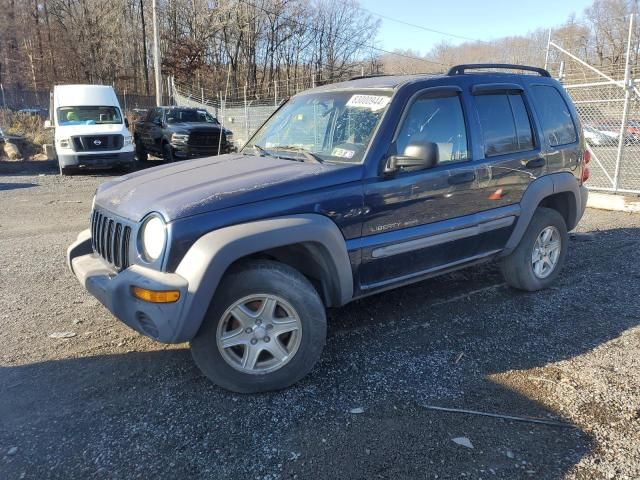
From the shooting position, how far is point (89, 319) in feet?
13.8

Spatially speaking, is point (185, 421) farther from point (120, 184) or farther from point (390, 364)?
point (120, 184)

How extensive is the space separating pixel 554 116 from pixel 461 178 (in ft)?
5.39

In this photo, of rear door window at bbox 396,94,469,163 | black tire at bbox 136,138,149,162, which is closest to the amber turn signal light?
rear door window at bbox 396,94,469,163

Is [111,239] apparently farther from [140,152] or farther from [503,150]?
[140,152]

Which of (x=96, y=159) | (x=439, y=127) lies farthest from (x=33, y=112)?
(x=439, y=127)

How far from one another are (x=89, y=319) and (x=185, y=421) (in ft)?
6.11

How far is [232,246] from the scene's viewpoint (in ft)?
9.11

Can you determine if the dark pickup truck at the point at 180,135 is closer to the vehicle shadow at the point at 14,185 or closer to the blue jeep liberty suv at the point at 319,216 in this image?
the vehicle shadow at the point at 14,185

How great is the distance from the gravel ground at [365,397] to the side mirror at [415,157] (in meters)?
1.35

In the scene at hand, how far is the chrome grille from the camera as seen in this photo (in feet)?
10.2

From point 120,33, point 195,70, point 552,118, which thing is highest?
point 120,33

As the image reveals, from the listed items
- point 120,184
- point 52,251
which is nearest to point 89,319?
point 120,184

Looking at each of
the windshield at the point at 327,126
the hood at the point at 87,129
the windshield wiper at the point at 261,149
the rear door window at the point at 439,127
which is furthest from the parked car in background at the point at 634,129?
the hood at the point at 87,129

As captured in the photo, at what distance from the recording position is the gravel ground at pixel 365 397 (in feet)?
8.24
